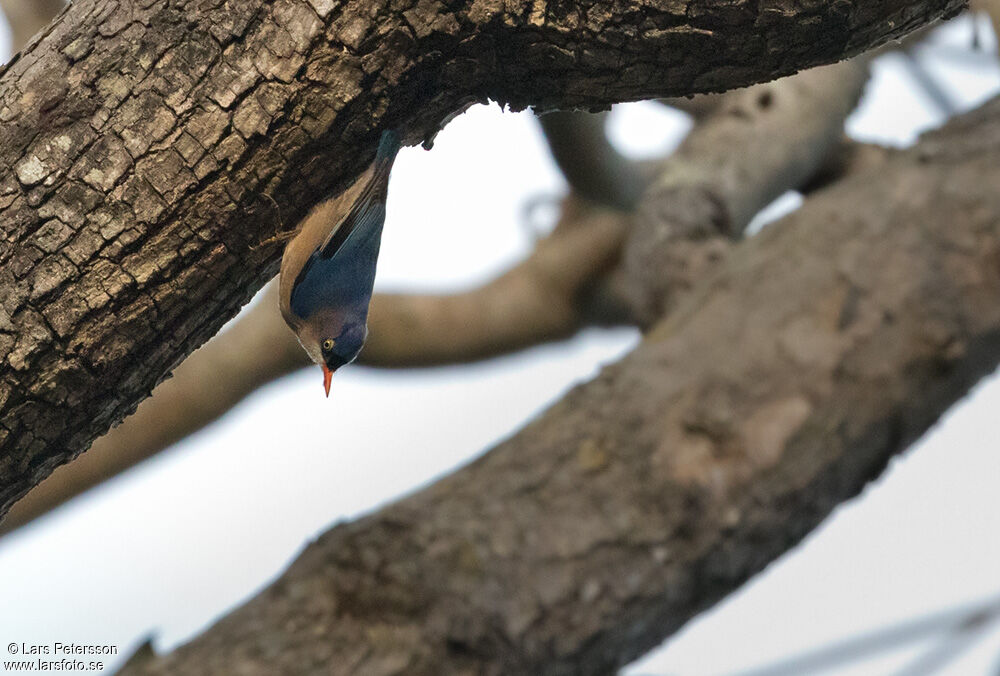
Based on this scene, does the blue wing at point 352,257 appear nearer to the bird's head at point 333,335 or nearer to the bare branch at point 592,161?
the bird's head at point 333,335

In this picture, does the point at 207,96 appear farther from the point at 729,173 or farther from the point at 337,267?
the point at 729,173

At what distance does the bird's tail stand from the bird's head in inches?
26.3

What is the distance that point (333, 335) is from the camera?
106 inches

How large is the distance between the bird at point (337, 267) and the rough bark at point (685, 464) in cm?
67

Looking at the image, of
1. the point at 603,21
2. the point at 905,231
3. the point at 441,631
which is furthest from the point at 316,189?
the point at 905,231

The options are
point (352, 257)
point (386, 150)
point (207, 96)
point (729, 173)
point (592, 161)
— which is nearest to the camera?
point (207, 96)

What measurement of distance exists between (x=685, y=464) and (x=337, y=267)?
148cm

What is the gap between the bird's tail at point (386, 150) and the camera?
6.47 ft

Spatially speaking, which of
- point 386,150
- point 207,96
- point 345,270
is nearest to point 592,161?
point 345,270

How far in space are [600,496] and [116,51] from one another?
6.56ft

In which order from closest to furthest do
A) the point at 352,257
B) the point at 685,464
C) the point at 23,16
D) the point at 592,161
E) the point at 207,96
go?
the point at 207,96 < the point at 352,257 < the point at 685,464 < the point at 23,16 < the point at 592,161

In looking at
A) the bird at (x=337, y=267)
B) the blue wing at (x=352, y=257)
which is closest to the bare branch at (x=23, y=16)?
the bird at (x=337, y=267)

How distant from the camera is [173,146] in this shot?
185 centimetres

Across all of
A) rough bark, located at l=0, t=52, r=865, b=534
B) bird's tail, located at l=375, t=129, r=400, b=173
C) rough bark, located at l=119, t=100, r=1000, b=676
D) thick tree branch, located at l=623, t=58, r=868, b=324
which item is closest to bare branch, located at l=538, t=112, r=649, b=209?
rough bark, located at l=0, t=52, r=865, b=534
